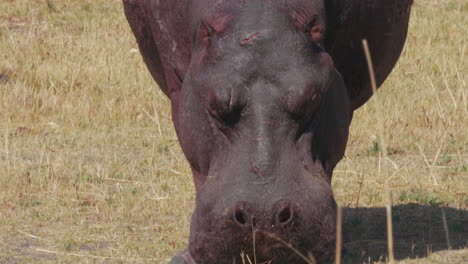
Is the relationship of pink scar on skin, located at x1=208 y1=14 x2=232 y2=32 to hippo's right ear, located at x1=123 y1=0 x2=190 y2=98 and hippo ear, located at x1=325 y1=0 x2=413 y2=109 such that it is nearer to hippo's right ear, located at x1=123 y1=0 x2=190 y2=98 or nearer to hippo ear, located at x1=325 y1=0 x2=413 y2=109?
hippo's right ear, located at x1=123 y1=0 x2=190 y2=98

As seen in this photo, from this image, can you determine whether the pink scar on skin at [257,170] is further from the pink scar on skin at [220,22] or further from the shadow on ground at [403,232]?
the shadow on ground at [403,232]

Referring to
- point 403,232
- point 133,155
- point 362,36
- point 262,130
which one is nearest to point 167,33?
point 362,36

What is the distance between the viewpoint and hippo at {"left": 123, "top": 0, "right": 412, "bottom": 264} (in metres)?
3.66

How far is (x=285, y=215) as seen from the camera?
12.0 feet

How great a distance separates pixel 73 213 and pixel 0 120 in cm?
293

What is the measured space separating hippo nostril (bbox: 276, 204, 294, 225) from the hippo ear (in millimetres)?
1118

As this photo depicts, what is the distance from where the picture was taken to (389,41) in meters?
5.06

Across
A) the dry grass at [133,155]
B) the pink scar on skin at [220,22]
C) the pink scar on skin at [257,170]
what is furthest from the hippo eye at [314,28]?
the dry grass at [133,155]

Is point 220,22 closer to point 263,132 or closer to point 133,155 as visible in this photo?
point 263,132

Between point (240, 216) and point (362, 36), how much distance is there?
1439 mm

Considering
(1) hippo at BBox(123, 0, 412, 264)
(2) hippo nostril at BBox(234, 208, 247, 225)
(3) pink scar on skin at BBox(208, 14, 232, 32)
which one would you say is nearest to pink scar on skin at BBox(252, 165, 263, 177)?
(1) hippo at BBox(123, 0, 412, 264)

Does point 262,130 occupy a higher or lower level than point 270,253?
higher

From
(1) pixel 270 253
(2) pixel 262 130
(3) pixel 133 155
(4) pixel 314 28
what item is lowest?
(3) pixel 133 155

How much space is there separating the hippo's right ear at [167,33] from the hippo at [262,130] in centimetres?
27
